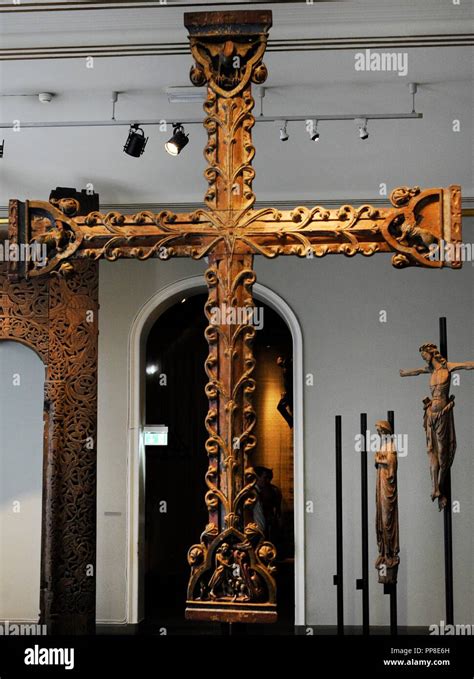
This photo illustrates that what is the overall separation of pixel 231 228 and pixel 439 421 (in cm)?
349

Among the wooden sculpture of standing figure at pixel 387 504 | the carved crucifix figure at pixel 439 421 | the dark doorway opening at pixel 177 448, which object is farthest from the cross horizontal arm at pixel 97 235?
the dark doorway opening at pixel 177 448

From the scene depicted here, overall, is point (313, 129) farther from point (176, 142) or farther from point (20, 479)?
point (20, 479)

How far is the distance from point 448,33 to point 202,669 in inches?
147

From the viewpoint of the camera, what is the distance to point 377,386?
7.75m

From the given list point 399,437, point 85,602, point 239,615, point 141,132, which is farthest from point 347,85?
point 239,615

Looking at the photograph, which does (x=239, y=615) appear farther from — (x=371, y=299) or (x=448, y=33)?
(x=371, y=299)

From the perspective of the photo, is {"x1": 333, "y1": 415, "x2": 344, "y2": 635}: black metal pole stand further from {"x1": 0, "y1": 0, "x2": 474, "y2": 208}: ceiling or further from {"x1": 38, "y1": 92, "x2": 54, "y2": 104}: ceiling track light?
{"x1": 38, "y1": 92, "x2": 54, "y2": 104}: ceiling track light

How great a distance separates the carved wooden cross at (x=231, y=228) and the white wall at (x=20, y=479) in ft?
19.4

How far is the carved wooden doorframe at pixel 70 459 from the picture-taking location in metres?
6.02

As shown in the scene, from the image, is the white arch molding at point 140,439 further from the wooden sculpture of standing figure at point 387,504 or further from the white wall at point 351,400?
the wooden sculpture of standing figure at point 387,504

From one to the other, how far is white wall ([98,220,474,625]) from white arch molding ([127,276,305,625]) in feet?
0.21

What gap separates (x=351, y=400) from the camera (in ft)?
25.4

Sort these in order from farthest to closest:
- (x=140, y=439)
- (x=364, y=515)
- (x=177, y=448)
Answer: (x=177, y=448)
(x=140, y=439)
(x=364, y=515)

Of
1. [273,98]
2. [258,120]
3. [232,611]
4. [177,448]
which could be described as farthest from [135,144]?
[177,448]
